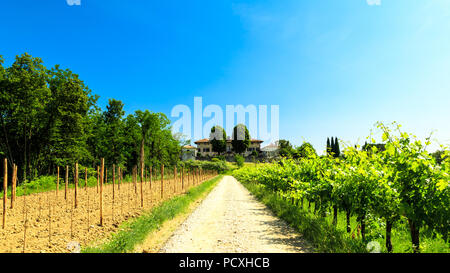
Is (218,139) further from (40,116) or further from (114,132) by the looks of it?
(40,116)

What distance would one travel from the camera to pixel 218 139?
82438mm

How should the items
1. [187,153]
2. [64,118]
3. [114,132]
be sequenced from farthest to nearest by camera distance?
[187,153], [114,132], [64,118]

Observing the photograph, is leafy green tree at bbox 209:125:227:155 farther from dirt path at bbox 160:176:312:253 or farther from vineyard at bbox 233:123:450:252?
vineyard at bbox 233:123:450:252

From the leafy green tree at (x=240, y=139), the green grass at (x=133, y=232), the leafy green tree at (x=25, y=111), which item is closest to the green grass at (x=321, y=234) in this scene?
the green grass at (x=133, y=232)

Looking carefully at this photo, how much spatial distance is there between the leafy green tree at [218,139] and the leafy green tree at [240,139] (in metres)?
4.24

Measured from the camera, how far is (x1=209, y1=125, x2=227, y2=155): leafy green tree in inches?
3236

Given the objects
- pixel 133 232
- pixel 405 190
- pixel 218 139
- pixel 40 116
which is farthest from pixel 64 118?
pixel 218 139

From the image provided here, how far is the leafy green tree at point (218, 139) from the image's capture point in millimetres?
82188

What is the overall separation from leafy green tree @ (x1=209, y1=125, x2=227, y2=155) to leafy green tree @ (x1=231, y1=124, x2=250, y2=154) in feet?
13.9

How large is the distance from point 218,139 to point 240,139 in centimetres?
854

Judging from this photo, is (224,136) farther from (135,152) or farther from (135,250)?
(135,250)
